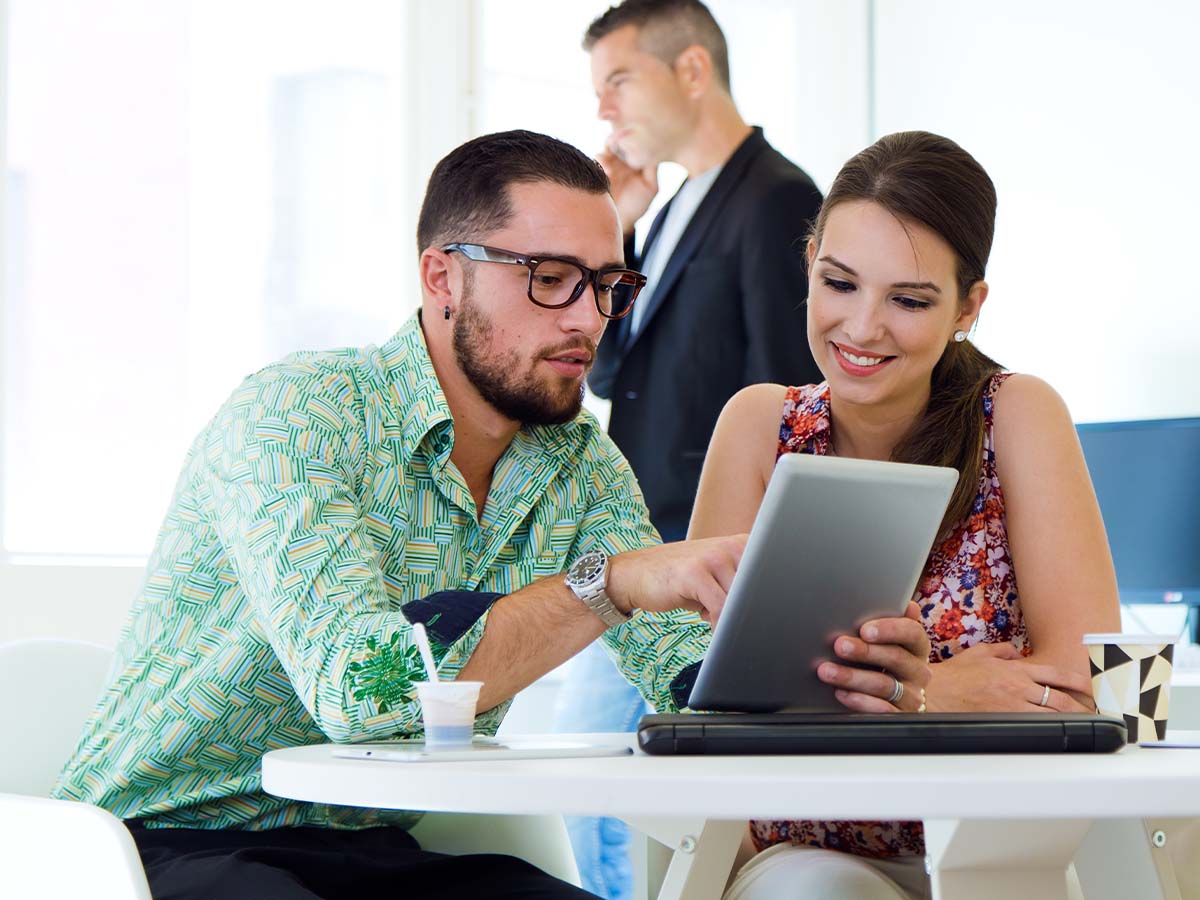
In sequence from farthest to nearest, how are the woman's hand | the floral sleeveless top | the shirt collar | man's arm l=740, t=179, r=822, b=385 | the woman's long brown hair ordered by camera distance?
man's arm l=740, t=179, r=822, b=385 → the woman's long brown hair → the floral sleeveless top → the shirt collar → the woman's hand

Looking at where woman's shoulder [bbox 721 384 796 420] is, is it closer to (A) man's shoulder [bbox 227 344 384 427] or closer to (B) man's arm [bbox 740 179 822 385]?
(A) man's shoulder [bbox 227 344 384 427]

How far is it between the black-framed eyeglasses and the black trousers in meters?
0.63

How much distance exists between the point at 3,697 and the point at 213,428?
405 millimetres

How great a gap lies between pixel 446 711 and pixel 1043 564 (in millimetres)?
879

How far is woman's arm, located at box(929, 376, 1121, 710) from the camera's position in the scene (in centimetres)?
150

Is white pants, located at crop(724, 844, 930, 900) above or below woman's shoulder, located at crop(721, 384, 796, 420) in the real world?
below

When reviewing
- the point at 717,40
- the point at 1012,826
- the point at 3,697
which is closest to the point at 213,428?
the point at 3,697

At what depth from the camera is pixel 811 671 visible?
1.24 metres

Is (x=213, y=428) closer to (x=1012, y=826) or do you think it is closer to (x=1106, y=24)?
(x=1012, y=826)

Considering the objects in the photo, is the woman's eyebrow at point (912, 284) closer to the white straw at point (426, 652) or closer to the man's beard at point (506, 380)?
the man's beard at point (506, 380)

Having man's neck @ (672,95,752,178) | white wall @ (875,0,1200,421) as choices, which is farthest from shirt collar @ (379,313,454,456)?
white wall @ (875,0,1200,421)

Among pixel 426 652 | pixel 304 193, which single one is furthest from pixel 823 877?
pixel 304 193

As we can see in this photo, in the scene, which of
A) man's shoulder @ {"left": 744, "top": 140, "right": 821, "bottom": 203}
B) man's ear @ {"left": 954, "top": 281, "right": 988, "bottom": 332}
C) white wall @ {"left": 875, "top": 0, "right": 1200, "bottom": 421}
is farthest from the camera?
white wall @ {"left": 875, "top": 0, "right": 1200, "bottom": 421}

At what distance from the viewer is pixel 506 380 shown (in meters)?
1.67
